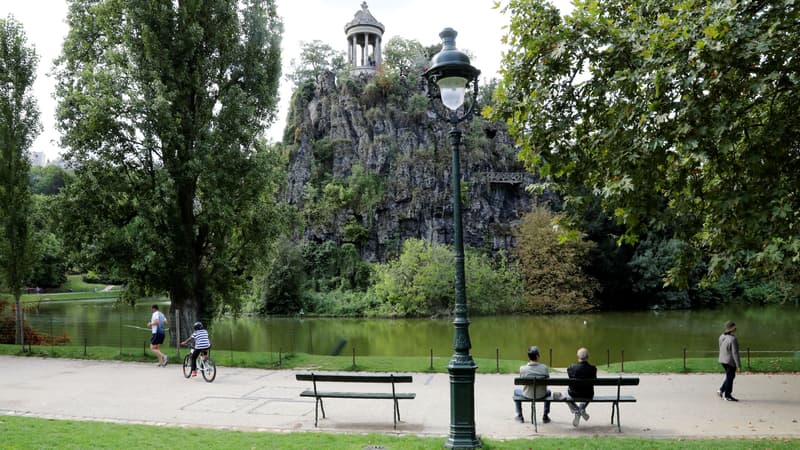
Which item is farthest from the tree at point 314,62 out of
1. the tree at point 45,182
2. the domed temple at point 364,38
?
the tree at point 45,182

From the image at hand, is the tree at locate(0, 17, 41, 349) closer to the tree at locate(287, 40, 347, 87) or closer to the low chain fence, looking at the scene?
the low chain fence

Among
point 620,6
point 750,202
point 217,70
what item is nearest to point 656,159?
point 750,202

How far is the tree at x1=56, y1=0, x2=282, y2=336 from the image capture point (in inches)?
760

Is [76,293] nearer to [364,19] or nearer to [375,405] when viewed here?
[364,19]

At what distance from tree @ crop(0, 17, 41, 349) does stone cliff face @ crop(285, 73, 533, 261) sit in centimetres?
3499

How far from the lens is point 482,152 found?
59.8 m

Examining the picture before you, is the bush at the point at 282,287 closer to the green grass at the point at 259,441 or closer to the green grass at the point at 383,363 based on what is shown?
the green grass at the point at 383,363

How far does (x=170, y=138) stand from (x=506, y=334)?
20773 mm

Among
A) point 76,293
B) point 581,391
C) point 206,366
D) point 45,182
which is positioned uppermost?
point 45,182

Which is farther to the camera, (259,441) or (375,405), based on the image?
(375,405)

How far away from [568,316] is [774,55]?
40399 mm

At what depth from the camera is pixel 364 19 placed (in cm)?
6631

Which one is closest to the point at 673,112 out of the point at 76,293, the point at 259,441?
the point at 259,441

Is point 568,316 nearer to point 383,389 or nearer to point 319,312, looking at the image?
point 319,312
